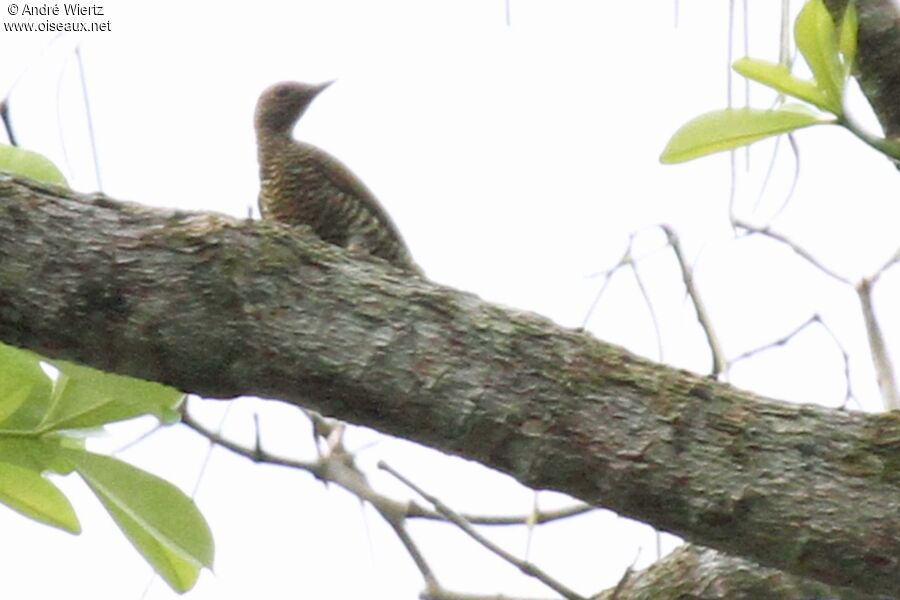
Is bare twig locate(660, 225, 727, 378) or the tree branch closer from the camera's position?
the tree branch

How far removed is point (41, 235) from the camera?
0.98m

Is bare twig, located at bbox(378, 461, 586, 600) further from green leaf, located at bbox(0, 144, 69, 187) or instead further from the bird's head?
the bird's head

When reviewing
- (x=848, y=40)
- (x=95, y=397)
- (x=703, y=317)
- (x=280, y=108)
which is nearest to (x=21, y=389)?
(x=95, y=397)

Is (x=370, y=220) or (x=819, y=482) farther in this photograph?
(x=370, y=220)

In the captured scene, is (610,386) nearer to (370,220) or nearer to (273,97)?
(370,220)

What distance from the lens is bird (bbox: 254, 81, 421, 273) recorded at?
2188mm

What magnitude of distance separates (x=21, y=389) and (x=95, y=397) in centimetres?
6

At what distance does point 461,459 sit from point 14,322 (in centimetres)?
→ 37

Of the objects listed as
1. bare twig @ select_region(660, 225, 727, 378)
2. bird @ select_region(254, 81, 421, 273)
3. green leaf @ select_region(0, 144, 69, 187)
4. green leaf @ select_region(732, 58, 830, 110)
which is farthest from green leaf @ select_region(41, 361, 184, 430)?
bird @ select_region(254, 81, 421, 273)

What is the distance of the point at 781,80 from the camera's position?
113 cm

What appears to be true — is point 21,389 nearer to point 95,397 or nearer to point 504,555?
point 95,397

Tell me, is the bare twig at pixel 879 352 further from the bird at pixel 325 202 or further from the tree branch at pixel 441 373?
the bird at pixel 325 202

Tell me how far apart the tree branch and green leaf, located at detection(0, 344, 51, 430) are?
0.32ft

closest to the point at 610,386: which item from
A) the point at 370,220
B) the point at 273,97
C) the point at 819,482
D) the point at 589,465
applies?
the point at 589,465
